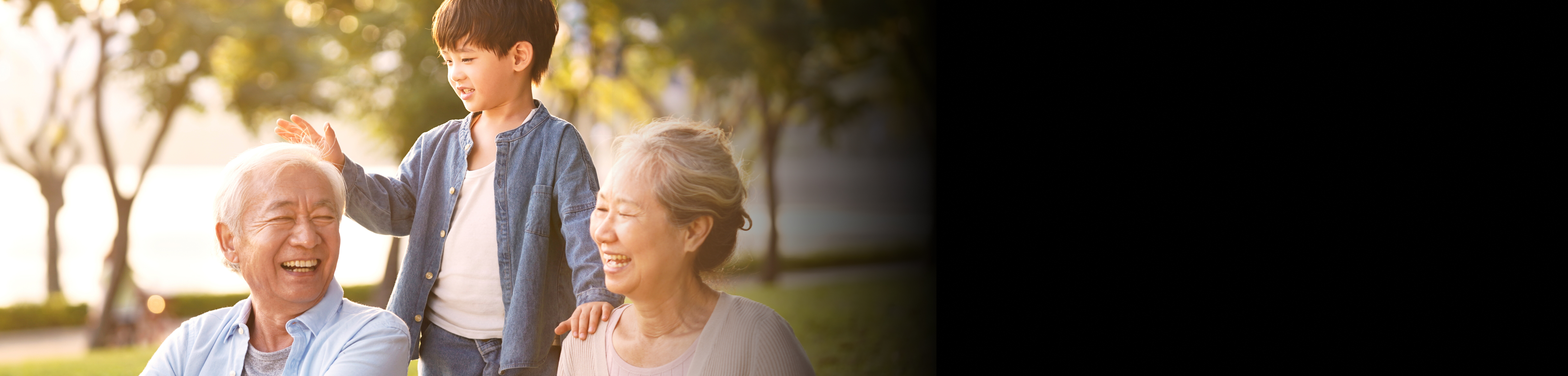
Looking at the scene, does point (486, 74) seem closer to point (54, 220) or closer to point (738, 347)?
point (738, 347)

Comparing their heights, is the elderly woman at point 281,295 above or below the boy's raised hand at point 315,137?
below

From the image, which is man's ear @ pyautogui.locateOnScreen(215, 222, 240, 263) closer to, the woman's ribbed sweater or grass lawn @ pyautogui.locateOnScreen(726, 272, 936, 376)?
the woman's ribbed sweater

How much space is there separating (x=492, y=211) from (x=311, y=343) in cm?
55

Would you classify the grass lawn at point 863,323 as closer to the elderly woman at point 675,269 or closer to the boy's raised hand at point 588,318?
the elderly woman at point 675,269

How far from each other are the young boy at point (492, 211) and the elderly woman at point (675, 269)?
7 centimetres

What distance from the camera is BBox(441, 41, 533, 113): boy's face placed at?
2.30 m

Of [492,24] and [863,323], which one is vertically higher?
[492,24]

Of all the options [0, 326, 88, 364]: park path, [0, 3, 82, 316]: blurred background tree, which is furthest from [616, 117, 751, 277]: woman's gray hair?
[0, 3, 82, 316]: blurred background tree

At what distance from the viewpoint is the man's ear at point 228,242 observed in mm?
1974

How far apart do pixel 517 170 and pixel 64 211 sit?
9.52m

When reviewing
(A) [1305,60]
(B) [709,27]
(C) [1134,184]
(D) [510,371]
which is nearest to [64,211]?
(B) [709,27]

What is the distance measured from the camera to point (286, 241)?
194 centimetres

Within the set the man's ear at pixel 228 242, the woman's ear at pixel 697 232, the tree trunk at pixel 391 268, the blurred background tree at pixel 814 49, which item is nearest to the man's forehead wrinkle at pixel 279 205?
the man's ear at pixel 228 242

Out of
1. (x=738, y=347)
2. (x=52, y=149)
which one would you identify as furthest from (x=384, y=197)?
(x=52, y=149)
